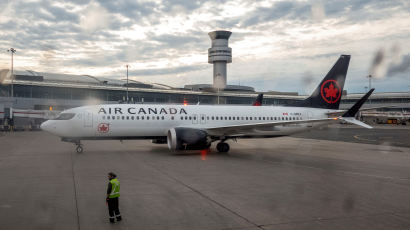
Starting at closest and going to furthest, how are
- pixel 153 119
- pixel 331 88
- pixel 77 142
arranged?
pixel 77 142 → pixel 153 119 → pixel 331 88

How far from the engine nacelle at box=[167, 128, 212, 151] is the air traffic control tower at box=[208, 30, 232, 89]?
105676 millimetres

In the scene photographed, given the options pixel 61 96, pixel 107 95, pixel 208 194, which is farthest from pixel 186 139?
pixel 107 95

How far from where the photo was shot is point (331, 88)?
30578 millimetres

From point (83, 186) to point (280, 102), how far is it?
96.1m

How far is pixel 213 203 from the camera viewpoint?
37.3ft

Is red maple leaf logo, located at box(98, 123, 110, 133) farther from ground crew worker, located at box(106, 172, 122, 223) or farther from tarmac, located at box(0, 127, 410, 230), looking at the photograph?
ground crew worker, located at box(106, 172, 122, 223)

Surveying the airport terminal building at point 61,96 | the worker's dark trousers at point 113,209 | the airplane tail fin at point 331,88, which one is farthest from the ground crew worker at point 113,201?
the airport terminal building at point 61,96

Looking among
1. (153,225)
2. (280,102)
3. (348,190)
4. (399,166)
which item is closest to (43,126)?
(153,225)

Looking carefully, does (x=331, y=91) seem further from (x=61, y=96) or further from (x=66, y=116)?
(x=61, y=96)

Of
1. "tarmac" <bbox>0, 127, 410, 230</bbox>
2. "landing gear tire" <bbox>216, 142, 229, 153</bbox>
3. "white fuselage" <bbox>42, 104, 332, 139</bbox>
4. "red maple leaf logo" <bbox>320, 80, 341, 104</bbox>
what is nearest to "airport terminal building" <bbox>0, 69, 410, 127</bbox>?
"white fuselage" <bbox>42, 104, 332, 139</bbox>

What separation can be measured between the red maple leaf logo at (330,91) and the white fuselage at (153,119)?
224 centimetres

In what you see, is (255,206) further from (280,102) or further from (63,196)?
(280,102)

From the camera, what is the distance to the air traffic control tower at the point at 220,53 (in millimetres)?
130000

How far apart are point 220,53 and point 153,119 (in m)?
108
